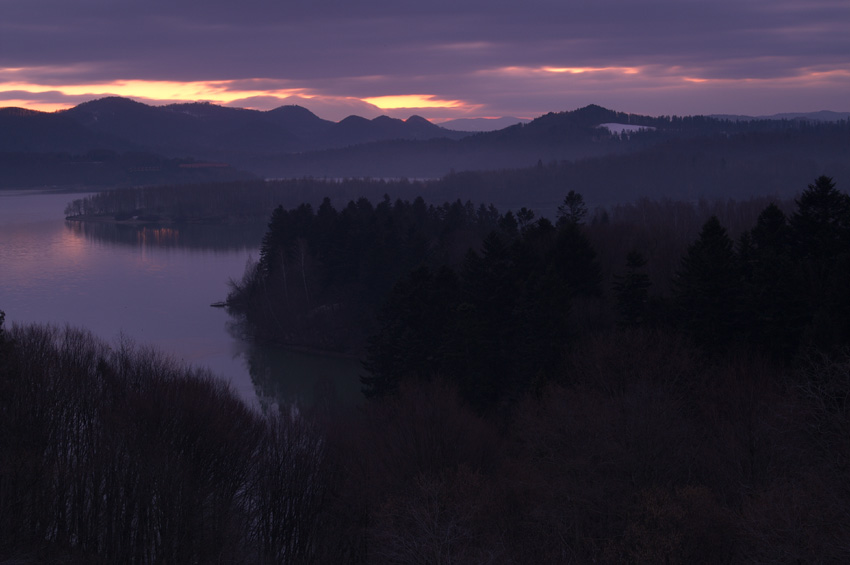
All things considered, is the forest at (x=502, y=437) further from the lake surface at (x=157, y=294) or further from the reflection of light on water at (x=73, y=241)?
the reflection of light on water at (x=73, y=241)

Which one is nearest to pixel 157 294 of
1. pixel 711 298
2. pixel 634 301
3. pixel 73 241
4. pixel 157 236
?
pixel 634 301

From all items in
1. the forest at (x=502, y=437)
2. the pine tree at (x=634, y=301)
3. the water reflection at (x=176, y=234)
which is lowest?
the water reflection at (x=176, y=234)

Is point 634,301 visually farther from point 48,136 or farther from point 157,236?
point 48,136

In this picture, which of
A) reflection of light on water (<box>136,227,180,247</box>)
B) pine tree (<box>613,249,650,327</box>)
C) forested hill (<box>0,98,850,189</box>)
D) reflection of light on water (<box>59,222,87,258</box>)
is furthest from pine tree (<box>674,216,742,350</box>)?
forested hill (<box>0,98,850,189</box>)

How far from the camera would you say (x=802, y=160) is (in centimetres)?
6812

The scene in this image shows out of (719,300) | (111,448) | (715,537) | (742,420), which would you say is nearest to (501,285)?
(719,300)

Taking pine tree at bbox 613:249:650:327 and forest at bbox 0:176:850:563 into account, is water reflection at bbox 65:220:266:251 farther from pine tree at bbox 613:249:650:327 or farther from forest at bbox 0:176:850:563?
pine tree at bbox 613:249:650:327

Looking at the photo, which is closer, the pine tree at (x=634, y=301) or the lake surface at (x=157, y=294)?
the pine tree at (x=634, y=301)

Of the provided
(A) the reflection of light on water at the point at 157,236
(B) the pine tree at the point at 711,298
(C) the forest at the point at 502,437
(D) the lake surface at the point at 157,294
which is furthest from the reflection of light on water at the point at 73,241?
(B) the pine tree at the point at 711,298

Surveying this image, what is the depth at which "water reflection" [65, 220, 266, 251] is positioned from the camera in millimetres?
48094

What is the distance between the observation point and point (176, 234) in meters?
55.0

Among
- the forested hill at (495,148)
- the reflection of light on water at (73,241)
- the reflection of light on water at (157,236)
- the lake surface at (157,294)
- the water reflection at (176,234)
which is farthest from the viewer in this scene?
the forested hill at (495,148)

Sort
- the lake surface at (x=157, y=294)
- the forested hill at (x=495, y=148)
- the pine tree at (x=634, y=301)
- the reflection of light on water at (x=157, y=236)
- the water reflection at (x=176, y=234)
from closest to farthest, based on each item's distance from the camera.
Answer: the pine tree at (x=634, y=301), the lake surface at (x=157, y=294), the water reflection at (x=176, y=234), the reflection of light on water at (x=157, y=236), the forested hill at (x=495, y=148)

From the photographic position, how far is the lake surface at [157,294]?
785 inches
